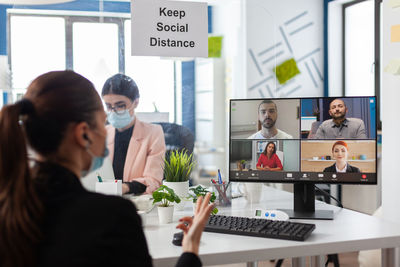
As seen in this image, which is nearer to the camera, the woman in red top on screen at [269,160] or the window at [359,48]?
the woman in red top on screen at [269,160]

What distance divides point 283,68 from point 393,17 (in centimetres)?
213

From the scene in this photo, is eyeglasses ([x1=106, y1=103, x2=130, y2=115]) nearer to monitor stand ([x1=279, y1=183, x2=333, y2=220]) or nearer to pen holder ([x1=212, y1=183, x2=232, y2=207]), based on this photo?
pen holder ([x1=212, y1=183, x2=232, y2=207])

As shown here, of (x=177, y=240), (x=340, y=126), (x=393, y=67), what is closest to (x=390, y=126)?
(x=393, y=67)

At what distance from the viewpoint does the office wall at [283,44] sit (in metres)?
4.09

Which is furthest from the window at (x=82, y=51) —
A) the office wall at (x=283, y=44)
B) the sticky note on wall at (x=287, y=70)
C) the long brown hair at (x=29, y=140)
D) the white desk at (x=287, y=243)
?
the sticky note on wall at (x=287, y=70)

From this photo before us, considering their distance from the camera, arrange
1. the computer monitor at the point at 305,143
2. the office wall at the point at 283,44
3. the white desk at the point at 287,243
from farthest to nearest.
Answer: the office wall at the point at 283,44, the computer monitor at the point at 305,143, the white desk at the point at 287,243

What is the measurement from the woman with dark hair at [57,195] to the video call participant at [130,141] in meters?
1.09

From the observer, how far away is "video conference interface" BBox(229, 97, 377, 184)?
191 cm

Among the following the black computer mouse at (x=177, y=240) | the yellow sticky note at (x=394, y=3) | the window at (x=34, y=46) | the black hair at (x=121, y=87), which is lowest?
the black computer mouse at (x=177, y=240)

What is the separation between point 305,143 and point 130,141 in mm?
796

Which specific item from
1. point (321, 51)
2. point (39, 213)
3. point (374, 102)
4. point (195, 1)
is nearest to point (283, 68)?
point (321, 51)

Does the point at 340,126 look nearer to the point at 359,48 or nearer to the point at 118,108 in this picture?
the point at 118,108

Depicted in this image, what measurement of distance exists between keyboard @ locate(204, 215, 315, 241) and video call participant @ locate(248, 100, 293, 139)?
0.46m

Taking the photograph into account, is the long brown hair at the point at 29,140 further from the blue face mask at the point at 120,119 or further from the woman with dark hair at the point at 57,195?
the blue face mask at the point at 120,119
